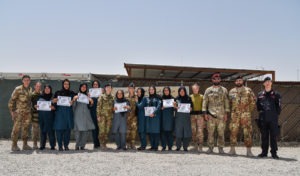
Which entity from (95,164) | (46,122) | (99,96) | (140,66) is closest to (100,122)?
(99,96)

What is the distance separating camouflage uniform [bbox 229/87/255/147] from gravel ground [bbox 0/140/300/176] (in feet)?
2.00

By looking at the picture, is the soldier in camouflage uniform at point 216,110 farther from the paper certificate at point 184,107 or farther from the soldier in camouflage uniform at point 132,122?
the soldier in camouflage uniform at point 132,122

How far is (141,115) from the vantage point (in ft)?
23.4

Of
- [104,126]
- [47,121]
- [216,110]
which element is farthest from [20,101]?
[216,110]

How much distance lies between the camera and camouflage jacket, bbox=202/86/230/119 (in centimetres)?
664

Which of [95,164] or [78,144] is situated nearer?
[95,164]

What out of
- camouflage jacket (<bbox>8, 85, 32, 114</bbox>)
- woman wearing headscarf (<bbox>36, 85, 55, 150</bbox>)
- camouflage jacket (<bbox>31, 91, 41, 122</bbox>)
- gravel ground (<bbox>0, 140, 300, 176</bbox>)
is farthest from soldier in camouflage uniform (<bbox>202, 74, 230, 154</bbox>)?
camouflage jacket (<bbox>8, 85, 32, 114</bbox>)

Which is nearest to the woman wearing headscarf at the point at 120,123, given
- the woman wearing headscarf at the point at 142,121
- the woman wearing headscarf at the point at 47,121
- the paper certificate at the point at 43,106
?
the woman wearing headscarf at the point at 142,121

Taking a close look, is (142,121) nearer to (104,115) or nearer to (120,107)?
(120,107)

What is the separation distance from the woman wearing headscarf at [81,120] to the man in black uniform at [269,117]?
449 centimetres

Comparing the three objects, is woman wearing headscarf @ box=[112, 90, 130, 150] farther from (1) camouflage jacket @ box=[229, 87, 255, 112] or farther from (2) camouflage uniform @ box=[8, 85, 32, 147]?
(1) camouflage jacket @ box=[229, 87, 255, 112]

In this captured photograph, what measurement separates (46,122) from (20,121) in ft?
2.38

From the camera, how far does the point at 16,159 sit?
5715 mm

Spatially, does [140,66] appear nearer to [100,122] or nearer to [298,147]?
[100,122]
